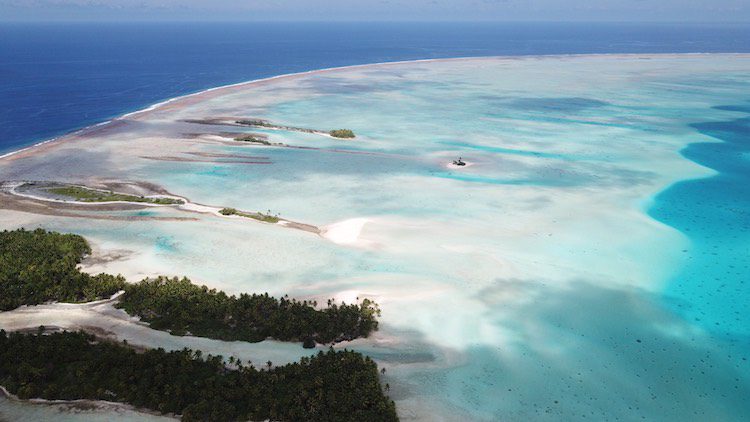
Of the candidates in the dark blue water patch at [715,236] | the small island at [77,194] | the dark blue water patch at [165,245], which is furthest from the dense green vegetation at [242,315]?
the dark blue water patch at [715,236]

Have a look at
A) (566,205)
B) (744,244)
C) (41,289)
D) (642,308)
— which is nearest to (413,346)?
(642,308)

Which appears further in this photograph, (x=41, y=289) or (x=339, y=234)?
(x=339, y=234)

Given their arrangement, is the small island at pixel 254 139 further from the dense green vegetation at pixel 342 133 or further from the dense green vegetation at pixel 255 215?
the dense green vegetation at pixel 255 215

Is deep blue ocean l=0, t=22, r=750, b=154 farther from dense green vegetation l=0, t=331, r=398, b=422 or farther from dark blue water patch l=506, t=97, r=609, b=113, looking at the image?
dark blue water patch l=506, t=97, r=609, b=113

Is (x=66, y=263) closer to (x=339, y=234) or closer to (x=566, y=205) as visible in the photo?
(x=339, y=234)

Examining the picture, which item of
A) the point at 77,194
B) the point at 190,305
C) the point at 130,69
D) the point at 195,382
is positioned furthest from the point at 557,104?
the point at 130,69

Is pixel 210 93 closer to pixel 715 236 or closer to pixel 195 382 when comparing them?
pixel 195 382
